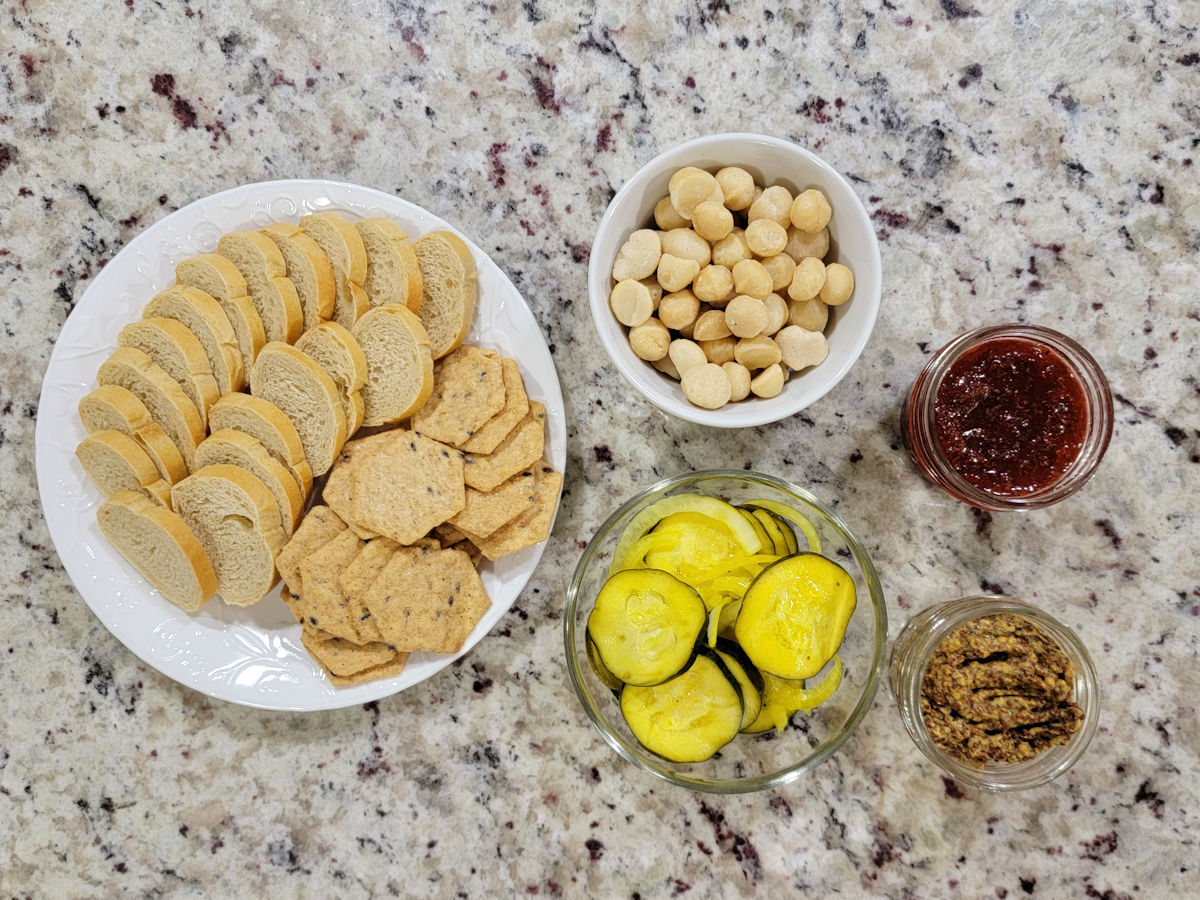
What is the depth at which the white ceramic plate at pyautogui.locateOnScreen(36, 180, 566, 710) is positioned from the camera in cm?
128

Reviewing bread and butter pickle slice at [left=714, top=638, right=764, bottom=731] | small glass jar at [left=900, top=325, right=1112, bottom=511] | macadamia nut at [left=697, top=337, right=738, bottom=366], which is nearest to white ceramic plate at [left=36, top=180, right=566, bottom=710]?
macadamia nut at [left=697, top=337, right=738, bottom=366]

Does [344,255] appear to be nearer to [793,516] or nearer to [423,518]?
[423,518]

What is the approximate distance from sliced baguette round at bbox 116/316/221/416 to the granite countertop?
0.25m

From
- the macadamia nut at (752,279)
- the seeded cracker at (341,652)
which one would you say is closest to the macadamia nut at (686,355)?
the macadamia nut at (752,279)

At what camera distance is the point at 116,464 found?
4.11 feet

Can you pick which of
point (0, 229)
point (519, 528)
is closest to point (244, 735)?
point (519, 528)

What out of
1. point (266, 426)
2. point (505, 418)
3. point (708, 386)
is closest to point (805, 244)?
point (708, 386)

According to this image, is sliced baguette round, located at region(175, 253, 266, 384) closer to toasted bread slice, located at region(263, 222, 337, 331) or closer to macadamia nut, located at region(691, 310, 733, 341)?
toasted bread slice, located at region(263, 222, 337, 331)

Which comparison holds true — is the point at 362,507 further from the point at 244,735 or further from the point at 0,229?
the point at 0,229

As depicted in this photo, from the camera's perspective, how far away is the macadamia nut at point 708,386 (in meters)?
1.14

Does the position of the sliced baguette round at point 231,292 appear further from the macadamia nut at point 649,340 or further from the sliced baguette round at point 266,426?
the macadamia nut at point 649,340

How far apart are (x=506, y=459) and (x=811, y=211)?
57 cm

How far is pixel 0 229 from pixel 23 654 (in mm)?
747

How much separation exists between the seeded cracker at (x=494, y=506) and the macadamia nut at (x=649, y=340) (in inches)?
10.6
